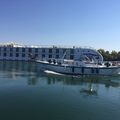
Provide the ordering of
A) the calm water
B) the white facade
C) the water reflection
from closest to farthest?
the calm water, the water reflection, the white facade

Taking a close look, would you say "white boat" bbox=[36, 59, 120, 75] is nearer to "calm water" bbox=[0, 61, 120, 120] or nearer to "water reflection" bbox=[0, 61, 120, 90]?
"water reflection" bbox=[0, 61, 120, 90]

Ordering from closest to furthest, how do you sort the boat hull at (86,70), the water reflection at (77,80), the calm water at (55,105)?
the calm water at (55,105) < the water reflection at (77,80) < the boat hull at (86,70)

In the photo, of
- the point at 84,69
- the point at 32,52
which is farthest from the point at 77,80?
the point at 32,52

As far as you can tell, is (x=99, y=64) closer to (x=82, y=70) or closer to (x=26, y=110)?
(x=82, y=70)

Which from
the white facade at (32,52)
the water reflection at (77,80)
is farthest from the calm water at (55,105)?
the white facade at (32,52)

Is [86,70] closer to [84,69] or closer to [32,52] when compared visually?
[84,69]

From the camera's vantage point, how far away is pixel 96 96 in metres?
39.9

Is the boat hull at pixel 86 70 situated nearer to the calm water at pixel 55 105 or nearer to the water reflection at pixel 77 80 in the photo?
the water reflection at pixel 77 80

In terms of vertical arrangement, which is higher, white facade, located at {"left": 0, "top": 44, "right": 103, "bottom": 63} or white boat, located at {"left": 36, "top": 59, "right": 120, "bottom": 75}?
white facade, located at {"left": 0, "top": 44, "right": 103, "bottom": 63}

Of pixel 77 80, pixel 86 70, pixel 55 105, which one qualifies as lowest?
pixel 55 105

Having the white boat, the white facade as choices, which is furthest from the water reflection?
the white facade

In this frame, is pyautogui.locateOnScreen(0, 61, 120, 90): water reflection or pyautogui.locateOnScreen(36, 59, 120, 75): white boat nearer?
pyautogui.locateOnScreen(0, 61, 120, 90): water reflection

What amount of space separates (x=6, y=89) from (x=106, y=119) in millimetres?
19929

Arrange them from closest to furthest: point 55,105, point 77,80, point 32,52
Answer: point 55,105 → point 77,80 → point 32,52
